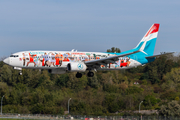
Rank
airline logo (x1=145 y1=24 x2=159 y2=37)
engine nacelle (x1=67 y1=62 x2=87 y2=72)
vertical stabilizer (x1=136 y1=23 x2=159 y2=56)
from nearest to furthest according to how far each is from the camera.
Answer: engine nacelle (x1=67 y1=62 x2=87 y2=72) → vertical stabilizer (x1=136 y1=23 x2=159 y2=56) → airline logo (x1=145 y1=24 x2=159 y2=37)

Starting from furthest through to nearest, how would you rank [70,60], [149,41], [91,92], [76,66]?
[91,92], [149,41], [70,60], [76,66]

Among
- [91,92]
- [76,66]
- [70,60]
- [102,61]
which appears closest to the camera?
[76,66]

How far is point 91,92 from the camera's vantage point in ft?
309

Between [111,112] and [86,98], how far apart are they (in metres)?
7.08

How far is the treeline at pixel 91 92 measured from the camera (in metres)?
88.2

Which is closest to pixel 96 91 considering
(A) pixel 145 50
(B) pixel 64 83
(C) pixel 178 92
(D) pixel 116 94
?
(D) pixel 116 94

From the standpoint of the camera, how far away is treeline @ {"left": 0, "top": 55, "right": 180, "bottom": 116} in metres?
88.2

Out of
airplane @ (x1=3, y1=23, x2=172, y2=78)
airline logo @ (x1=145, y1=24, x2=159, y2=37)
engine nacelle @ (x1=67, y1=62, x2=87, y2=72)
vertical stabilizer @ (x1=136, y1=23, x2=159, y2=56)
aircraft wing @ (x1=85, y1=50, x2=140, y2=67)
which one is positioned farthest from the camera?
airline logo @ (x1=145, y1=24, x2=159, y2=37)

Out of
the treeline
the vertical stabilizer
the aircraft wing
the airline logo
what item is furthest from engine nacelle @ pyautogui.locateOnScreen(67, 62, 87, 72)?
the treeline

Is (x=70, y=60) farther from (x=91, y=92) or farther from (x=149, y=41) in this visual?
(x=91, y=92)

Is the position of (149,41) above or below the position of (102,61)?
above

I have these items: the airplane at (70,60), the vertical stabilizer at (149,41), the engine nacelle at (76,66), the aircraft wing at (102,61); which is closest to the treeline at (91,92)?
the vertical stabilizer at (149,41)

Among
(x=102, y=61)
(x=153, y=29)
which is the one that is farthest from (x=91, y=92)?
(x=102, y=61)

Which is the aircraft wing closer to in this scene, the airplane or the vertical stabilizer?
the airplane
